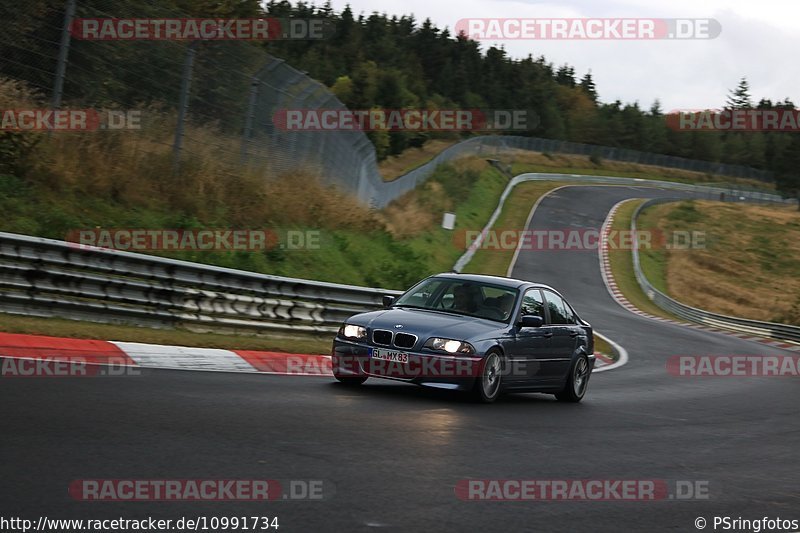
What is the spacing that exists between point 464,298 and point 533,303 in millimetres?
968

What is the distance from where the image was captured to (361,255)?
2416 centimetres

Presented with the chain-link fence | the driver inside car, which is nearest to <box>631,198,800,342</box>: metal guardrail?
the chain-link fence

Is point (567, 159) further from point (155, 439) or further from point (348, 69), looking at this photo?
point (155, 439)

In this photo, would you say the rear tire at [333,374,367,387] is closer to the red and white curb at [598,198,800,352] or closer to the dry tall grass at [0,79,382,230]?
the dry tall grass at [0,79,382,230]

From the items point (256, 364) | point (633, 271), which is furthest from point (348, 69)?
point (256, 364)

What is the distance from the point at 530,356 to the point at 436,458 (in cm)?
480

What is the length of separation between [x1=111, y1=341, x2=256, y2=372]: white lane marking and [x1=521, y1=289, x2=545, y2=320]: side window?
3.22 m

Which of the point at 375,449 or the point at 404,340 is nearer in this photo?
the point at 375,449

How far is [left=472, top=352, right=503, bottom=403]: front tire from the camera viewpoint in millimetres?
11242

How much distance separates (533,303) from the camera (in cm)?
1277

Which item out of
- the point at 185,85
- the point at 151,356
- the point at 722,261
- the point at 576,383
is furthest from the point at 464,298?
the point at 722,261

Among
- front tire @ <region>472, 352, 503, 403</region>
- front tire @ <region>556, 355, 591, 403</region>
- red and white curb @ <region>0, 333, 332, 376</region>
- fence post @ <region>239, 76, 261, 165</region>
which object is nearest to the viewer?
red and white curb @ <region>0, 333, 332, 376</region>

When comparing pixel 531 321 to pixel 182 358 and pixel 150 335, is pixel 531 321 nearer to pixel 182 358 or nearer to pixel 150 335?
pixel 182 358

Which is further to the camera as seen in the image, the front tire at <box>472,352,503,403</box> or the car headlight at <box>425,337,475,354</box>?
the front tire at <box>472,352,503,403</box>
